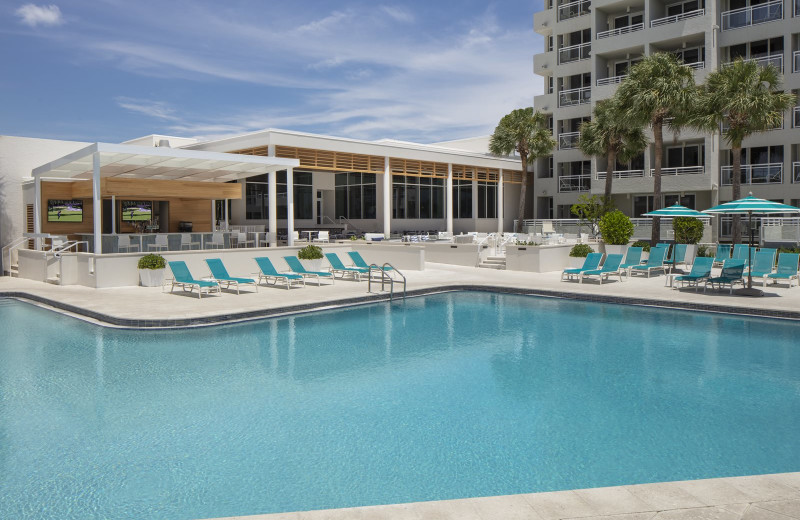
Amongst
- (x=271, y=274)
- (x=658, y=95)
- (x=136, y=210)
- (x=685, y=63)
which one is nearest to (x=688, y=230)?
(x=658, y=95)

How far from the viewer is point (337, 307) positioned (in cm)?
1425

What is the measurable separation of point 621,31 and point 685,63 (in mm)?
4257

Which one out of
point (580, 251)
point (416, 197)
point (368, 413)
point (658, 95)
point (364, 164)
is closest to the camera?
point (368, 413)

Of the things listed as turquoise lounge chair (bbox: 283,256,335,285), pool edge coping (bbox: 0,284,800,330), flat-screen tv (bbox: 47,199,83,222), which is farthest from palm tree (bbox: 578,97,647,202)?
flat-screen tv (bbox: 47,199,83,222)

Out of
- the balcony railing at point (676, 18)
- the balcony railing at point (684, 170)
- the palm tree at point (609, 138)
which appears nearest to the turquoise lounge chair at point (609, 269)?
the palm tree at point (609, 138)

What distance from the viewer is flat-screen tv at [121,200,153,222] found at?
25.3 meters

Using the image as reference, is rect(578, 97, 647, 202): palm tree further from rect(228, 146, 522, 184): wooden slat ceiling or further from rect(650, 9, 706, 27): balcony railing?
rect(650, 9, 706, 27): balcony railing

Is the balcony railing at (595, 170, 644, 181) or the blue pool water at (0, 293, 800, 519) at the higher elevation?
the balcony railing at (595, 170, 644, 181)

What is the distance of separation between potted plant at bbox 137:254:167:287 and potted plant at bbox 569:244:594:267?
1412 cm

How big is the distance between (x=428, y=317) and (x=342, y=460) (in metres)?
7.81

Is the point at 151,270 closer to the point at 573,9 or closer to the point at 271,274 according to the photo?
the point at 271,274

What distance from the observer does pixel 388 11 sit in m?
28.7

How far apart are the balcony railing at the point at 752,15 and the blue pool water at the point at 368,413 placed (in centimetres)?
2436

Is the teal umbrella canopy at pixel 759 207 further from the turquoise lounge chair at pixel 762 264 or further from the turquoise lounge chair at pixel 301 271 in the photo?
the turquoise lounge chair at pixel 301 271
